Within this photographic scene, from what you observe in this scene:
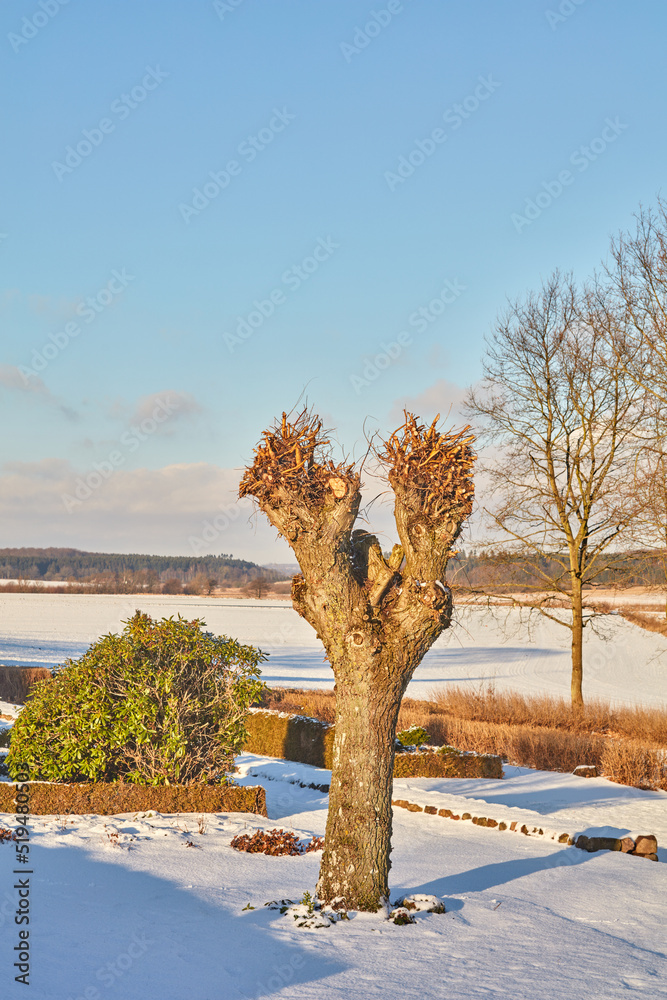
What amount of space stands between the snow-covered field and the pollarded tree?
0.58m

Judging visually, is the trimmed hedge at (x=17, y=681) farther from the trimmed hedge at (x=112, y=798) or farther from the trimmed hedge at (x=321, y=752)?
the trimmed hedge at (x=112, y=798)

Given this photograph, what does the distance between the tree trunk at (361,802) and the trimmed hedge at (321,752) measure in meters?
5.93

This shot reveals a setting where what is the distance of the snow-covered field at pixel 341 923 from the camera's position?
4.57m

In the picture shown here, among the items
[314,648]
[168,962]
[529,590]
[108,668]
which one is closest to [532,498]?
[529,590]

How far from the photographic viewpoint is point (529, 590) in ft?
66.9

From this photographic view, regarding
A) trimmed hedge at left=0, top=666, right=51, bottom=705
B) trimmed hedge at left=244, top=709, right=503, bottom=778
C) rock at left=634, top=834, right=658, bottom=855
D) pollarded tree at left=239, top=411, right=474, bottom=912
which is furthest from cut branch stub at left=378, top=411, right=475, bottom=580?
trimmed hedge at left=0, top=666, right=51, bottom=705

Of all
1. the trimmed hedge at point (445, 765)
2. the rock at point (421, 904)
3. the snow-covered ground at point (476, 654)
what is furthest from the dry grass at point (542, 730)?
the rock at point (421, 904)

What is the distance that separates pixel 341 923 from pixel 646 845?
472 centimetres

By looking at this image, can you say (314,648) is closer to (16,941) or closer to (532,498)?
(532,498)

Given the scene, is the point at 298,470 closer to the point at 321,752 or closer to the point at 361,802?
the point at 361,802

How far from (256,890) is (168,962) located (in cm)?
163

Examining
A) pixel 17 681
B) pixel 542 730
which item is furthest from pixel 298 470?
pixel 17 681

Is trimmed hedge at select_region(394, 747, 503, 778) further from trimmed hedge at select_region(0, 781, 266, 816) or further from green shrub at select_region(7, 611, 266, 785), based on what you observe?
trimmed hedge at select_region(0, 781, 266, 816)

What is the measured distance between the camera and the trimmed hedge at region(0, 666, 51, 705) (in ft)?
69.4
